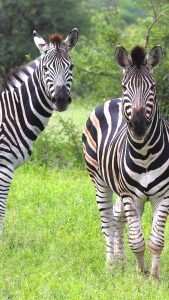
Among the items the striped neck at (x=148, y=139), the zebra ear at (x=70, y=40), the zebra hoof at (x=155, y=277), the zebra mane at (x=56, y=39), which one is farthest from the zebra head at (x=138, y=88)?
the zebra ear at (x=70, y=40)

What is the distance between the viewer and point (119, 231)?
299 inches

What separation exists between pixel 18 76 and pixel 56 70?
2.41ft

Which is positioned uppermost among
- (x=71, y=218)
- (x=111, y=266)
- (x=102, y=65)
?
(x=102, y=65)

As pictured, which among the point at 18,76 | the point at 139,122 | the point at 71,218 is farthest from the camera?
the point at 71,218

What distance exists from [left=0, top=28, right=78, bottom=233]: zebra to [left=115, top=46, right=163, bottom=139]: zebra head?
1.57 metres

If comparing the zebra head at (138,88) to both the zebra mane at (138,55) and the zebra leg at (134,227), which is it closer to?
the zebra mane at (138,55)

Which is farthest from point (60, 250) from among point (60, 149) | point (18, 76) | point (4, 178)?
point (60, 149)

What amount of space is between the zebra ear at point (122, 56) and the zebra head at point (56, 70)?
1.48 meters

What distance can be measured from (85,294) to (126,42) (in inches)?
363

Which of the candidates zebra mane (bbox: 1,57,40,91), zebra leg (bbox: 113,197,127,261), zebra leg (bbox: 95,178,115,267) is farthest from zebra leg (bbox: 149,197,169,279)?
zebra mane (bbox: 1,57,40,91)

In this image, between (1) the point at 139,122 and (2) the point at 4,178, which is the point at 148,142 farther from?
(2) the point at 4,178

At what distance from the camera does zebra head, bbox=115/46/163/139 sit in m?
6.12

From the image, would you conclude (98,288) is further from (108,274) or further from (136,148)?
(136,148)

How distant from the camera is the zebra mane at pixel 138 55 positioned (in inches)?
249
